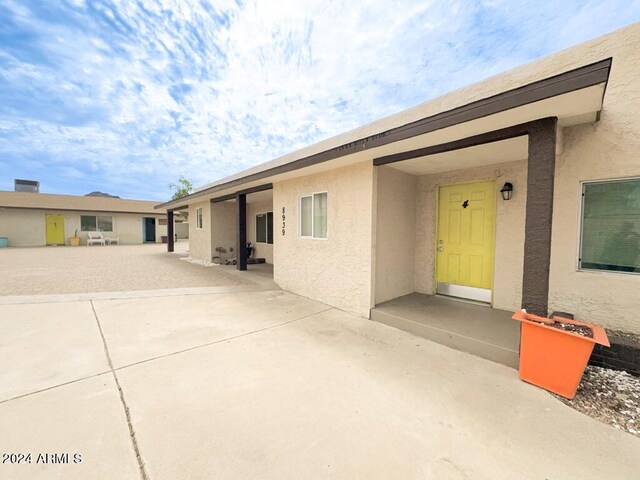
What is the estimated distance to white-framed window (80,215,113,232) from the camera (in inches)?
808

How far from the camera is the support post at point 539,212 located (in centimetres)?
279

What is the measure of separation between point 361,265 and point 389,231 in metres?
0.95

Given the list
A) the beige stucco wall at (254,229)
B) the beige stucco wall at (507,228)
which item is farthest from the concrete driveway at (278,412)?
the beige stucco wall at (254,229)

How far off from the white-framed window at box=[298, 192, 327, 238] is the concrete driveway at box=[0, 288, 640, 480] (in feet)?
8.38

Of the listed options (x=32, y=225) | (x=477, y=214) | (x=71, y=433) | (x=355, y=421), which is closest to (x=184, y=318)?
(x=71, y=433)

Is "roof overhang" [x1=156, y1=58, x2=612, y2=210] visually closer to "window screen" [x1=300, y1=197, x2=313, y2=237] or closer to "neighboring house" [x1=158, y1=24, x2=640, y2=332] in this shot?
"neighboring house" [x1=158, y1=24, x2=640, y2=332]

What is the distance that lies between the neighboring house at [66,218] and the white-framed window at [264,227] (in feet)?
52.7

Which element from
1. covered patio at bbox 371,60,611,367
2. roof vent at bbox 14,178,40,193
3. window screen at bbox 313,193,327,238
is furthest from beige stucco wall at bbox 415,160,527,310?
roof vent at bbox 14,178,40,193

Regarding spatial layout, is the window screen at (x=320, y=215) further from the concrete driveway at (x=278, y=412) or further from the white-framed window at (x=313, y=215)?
the concrete driveway at (x=278, y=412)

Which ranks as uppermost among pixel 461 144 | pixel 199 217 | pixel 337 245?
pixel 461 144

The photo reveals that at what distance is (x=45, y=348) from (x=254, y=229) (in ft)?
29.2

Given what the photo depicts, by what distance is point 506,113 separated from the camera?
276 cm

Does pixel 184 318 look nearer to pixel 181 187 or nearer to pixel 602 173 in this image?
pixel 602 173

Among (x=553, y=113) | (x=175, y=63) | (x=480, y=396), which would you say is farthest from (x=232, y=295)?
(x=175, y=63)
